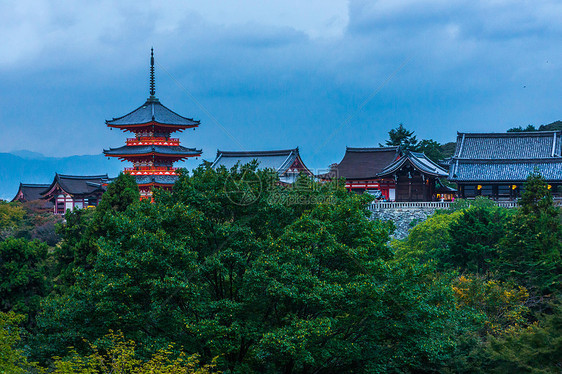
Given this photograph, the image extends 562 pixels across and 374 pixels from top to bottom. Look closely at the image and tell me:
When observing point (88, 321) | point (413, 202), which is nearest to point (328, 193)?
point (88, 321)

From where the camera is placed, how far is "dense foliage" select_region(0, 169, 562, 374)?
17.4 meters

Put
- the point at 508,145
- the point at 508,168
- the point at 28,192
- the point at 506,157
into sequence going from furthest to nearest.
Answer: the point at 28,192 → the point at 508,145 → the point at 506,157 → the point at 508,168

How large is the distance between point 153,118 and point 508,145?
30.3 meters

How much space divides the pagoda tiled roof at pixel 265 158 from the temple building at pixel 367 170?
3.54 metres

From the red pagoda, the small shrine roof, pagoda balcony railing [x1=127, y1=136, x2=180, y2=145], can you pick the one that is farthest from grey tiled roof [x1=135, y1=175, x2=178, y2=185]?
the small shrine roof

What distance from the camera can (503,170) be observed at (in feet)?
144

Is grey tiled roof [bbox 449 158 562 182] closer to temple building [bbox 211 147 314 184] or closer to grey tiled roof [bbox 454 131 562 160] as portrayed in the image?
grey tiled roof [bbox 454 131 562 160]

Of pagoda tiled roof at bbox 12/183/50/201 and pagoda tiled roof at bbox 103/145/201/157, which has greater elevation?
pagoda tiled roof at bbox 103/145/201/157

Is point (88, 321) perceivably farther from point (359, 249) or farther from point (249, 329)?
point (359, 249)

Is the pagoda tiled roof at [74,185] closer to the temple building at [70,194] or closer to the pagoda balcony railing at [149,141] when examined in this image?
the temple building at [70,194]

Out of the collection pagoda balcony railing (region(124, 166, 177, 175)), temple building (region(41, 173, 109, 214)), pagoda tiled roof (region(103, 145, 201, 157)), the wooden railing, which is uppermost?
pagoda tiled roof (region(103, 145, 201, 157))

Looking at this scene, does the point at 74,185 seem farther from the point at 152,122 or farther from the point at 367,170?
the point at 367,170

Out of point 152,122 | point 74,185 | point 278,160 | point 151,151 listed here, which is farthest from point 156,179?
point 74,185

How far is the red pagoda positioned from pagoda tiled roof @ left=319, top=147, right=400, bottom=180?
1321 centimetres
